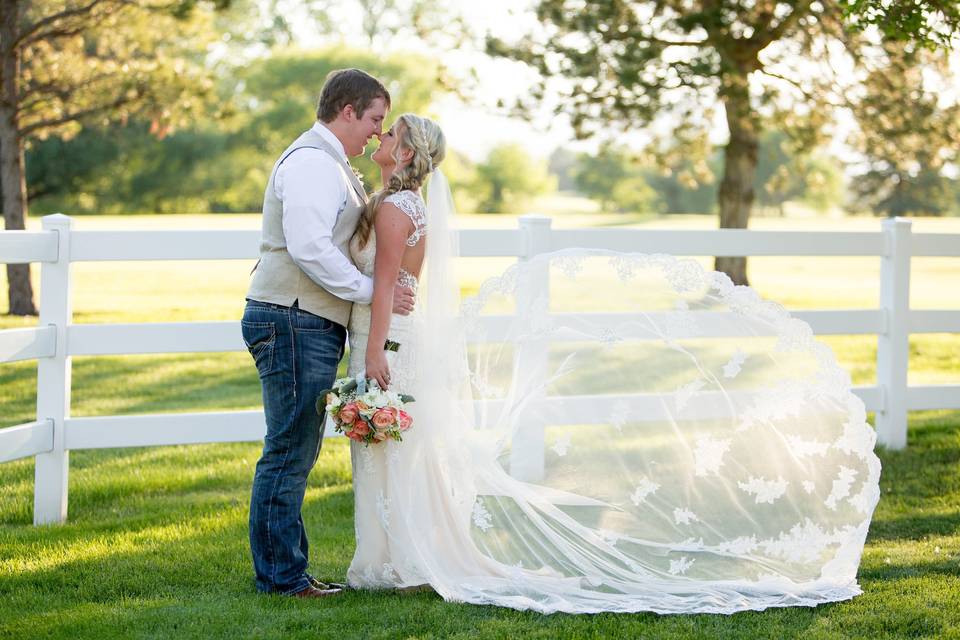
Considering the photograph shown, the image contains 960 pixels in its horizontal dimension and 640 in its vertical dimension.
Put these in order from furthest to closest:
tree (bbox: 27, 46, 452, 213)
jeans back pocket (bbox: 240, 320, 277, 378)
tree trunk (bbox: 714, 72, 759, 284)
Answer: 1. tree (bbox: 27, 46, 452, 213)
2. tree trunk (bbox: 714, 72, 759, 284)
3. jeans back pocket (bbox: 240, 320, 277, 378)

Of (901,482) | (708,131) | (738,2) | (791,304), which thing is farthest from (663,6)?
(901,482)

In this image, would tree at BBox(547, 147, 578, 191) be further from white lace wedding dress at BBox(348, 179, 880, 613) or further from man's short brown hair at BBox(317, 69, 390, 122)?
man's short brown hair at BBox(317, 69, 390, 122)

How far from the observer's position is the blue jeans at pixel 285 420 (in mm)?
4246

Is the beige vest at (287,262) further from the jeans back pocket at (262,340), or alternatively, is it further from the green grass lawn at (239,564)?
the green grass lawn at (239,564)

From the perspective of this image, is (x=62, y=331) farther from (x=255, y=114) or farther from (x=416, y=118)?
(x=255, y=114)

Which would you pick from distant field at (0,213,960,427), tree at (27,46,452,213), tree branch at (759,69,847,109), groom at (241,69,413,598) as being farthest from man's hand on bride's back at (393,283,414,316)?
tree at (27,46,452,213)

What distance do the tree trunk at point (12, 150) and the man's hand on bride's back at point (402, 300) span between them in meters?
11.0

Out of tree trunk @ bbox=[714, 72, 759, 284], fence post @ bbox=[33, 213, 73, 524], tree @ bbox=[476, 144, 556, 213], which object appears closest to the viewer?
fence post @ bbox=[33, 213, 73, 524]

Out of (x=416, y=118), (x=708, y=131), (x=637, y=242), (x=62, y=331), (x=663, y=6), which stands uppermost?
(x=663, y=6)

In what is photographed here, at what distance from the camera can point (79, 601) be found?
4.39 metres

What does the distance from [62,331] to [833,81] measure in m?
12.6

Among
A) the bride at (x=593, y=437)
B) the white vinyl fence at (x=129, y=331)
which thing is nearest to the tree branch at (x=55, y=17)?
the white vinyl fence at (x=129, y=331)

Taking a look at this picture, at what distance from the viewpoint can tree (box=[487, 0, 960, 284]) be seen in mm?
13648

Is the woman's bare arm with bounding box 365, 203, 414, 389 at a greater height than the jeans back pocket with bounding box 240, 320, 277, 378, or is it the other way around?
the woman's bare arm with bounding box 365, 203, 414, 389
